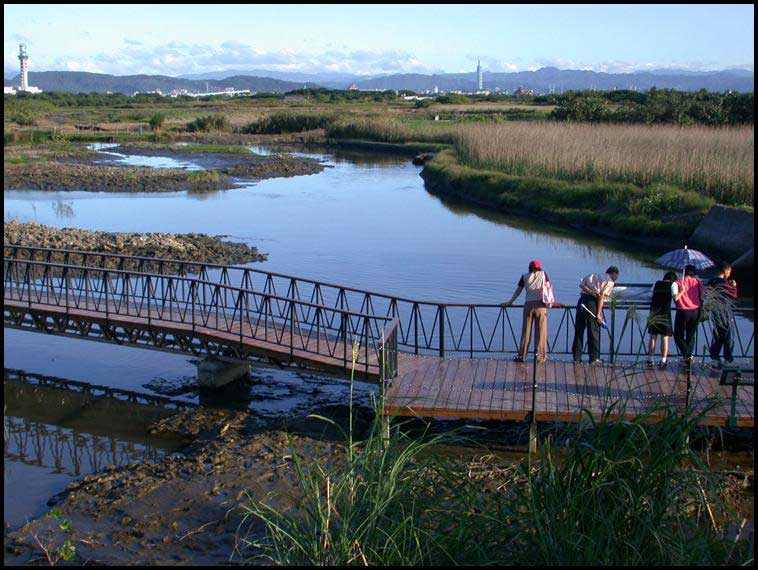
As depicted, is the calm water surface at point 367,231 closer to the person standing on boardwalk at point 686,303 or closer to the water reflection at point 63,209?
the water reflection at point 63,209

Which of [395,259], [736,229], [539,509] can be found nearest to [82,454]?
[539,509]

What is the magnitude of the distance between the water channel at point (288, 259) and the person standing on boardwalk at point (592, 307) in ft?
11.2

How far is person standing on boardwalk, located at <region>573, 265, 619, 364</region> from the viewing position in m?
11.5

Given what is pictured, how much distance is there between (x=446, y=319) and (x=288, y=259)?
355 inches

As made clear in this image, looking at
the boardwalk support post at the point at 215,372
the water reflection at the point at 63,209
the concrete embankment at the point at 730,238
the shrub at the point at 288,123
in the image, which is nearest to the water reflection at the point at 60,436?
the boardwalk support post at the point at 215,372

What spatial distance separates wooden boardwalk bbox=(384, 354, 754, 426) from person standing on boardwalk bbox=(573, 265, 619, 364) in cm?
21

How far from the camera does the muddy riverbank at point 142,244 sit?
82.9ft

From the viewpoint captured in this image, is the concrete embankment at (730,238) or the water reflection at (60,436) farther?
the concrete embankment at (730,238)

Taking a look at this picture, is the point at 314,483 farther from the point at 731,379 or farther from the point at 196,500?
the point at 731,379

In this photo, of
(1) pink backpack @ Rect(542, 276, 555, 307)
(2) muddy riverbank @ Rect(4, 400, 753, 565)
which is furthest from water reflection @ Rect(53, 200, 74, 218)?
(1) pink backpack @ Rect(542, 276, 555, 307)

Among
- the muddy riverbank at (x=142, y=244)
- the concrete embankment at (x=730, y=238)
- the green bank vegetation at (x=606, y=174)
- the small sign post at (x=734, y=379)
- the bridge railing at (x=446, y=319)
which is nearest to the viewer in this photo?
the small sign post at (x=734, y=379)

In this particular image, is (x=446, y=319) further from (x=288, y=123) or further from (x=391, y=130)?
(x=288, y=123)

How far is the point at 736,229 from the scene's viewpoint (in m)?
24.4

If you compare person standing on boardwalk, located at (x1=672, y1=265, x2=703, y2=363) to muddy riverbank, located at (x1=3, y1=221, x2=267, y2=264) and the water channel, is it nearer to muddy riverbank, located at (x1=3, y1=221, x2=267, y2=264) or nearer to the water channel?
the water channel
